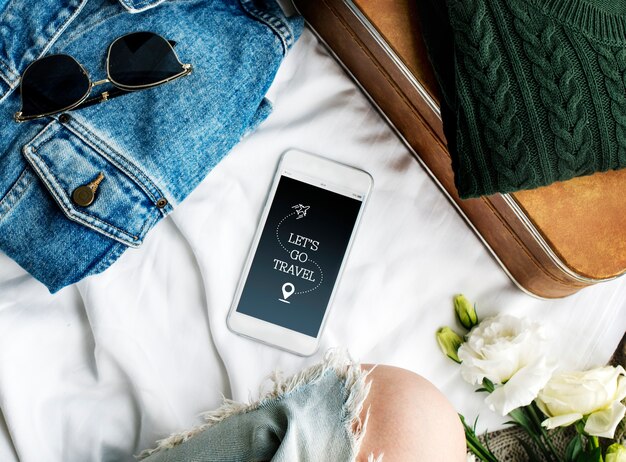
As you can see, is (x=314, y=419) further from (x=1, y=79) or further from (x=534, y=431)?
(x=1, y=79)

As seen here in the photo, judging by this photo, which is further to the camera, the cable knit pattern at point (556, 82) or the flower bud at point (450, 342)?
the flower bud at point (450, 342)

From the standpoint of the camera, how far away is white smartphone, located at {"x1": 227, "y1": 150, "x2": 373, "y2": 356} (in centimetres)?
68

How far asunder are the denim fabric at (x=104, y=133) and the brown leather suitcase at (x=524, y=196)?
4.9 inches

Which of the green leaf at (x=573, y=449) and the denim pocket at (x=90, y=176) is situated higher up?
the denim pocket at (x=90, y=176)

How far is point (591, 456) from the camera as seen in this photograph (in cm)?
59

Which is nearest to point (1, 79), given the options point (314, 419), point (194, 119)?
point (194, 119)

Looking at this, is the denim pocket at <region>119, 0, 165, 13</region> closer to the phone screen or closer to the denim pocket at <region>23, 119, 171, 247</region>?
the denim pocket at <region>23, 119, 171, 247</region>

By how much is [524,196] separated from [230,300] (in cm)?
36

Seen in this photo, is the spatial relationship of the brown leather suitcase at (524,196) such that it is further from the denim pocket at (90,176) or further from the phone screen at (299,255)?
the denim pocket at (90,176)

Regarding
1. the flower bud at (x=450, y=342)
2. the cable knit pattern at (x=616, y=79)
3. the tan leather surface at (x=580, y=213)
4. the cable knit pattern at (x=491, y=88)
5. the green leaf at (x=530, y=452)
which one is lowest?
the green leaf at (x=530, y=452)

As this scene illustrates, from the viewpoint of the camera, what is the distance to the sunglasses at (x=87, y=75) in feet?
1.83

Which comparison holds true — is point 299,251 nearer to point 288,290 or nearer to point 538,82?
point 288,290

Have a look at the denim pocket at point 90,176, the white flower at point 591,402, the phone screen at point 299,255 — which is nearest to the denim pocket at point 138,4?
the denim pocket at point 90,176

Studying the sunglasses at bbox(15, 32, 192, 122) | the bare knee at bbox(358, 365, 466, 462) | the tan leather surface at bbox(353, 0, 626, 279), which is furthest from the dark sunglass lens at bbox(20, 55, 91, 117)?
the bare knee at bbox(358, 365, 466, 462)
